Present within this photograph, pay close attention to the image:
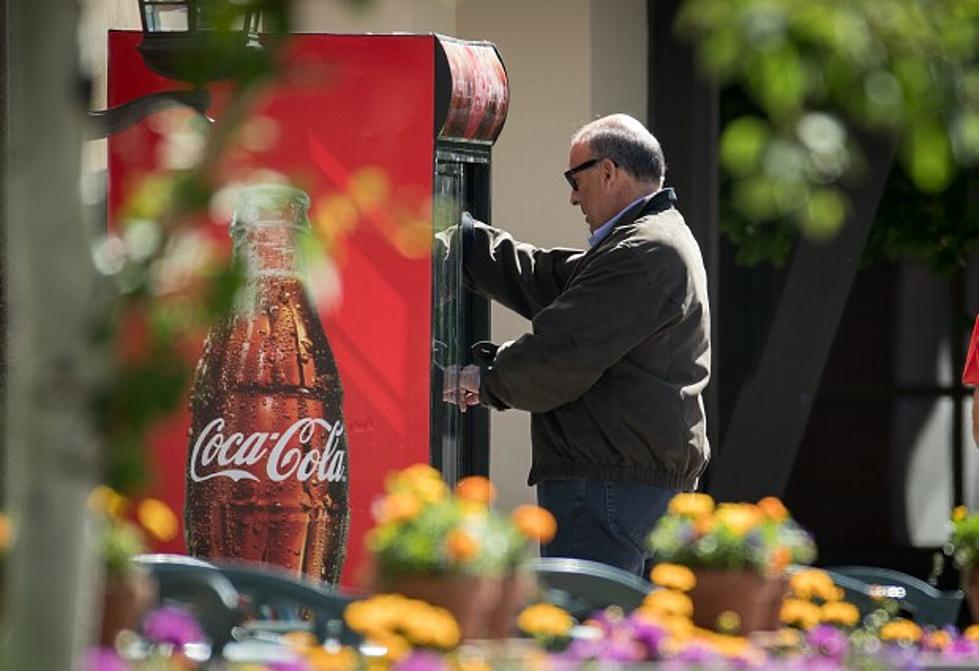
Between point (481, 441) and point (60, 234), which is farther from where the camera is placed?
point (481, 441)

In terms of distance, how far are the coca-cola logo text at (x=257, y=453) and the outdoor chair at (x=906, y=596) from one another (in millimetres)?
1311

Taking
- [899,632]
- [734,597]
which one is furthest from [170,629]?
[899,632]

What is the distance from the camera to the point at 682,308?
4.88 meters

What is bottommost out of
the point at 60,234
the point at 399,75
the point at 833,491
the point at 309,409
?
the point at 833,491

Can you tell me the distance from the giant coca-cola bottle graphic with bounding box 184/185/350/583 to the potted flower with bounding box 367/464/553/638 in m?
1.69

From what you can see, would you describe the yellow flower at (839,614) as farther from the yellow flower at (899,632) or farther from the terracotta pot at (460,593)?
the terracotta pot at (460,593)

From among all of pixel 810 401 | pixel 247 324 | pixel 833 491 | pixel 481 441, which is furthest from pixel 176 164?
pixel 833 491

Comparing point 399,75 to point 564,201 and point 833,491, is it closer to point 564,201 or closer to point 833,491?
point 564,201

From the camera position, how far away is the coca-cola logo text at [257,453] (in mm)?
4809

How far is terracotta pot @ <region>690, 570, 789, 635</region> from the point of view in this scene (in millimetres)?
3355

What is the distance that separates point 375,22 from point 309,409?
266 cm

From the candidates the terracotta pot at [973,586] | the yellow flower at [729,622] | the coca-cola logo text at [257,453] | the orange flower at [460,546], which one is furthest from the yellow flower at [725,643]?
the coca-cola logo text at [257,453]

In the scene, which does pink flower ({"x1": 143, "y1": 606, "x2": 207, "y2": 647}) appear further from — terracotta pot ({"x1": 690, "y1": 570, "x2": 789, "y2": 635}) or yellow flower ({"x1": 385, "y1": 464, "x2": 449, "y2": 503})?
terracotta pot ({"x1": 690, "y1": 570, "x2": 789, "y2": 635})

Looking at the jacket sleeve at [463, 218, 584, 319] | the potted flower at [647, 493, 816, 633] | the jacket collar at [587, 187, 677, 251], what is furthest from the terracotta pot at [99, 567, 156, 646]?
the jacket sleeve at [463, 218, 584, 319]
